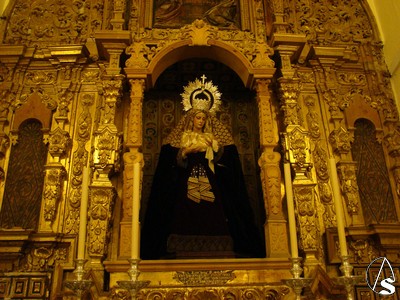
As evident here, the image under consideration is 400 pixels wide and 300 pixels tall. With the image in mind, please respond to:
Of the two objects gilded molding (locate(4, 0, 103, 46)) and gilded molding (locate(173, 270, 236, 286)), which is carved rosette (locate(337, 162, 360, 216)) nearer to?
gilded molding (locate(173, 270, 236, 286))

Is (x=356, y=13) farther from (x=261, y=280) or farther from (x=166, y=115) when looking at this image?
(x=261, y=280)

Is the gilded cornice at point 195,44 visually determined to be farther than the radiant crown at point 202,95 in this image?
No

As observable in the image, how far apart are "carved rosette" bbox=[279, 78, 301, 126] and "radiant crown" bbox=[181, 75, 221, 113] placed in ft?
2.26

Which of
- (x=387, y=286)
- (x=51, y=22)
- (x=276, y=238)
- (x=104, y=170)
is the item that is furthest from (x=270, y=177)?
(x=51, y=22)

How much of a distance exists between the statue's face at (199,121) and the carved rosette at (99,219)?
1.05 metres

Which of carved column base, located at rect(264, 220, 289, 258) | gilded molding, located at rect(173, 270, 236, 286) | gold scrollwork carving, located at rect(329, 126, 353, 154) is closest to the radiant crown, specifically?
gold scrollwork carving, located at rect(329, 126, 353, 154)

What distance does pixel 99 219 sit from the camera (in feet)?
12.9

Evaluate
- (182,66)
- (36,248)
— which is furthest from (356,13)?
(36,248)

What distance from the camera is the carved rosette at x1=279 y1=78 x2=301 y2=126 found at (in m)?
4.41

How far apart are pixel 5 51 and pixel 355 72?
12.6ft

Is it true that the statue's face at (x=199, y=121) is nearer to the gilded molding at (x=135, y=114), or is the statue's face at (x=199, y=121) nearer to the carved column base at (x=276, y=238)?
the gilded molding at (x=135, y=114)

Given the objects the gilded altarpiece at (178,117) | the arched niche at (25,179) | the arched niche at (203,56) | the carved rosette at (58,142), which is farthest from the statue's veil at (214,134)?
the arched niche at (25,179)

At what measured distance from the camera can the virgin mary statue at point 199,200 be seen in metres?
3.89

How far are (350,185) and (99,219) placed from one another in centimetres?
239
